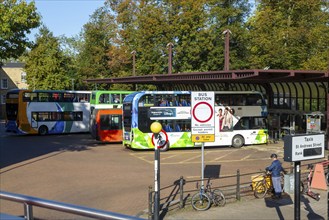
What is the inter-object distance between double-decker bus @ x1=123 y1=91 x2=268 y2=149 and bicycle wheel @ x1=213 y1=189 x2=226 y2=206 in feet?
39.6

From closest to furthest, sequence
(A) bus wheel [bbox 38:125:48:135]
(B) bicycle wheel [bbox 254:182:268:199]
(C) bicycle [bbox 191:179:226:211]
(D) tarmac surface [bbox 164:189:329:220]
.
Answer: (D) tarmac surface [bbox 164:189:329:220] < (C) bicycle [bbox 191:179:226:211] < (B) bicycle wheel [bbox 254:182:268:199] < (A) bus wheel [bbox 38:125:48:135]

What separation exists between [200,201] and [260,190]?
2.50 metres

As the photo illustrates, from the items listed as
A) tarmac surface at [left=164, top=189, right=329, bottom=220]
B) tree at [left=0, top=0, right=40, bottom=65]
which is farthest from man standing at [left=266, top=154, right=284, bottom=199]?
tree at [left=0, top=0, right=40, bottom=65]

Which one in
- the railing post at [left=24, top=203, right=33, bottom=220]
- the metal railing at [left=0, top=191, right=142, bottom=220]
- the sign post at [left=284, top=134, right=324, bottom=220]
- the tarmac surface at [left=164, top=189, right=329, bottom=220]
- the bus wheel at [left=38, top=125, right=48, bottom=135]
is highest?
the sign post at [left=284, top=134, right=324, bottom=220]

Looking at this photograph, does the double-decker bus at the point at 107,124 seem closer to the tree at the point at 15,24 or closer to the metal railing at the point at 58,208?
the tree at the point at 15,24

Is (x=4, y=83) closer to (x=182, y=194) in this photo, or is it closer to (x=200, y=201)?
(x=182, y=194)

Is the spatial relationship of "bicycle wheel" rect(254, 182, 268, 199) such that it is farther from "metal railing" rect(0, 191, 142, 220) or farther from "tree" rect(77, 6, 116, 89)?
"tree" rect(77, 6, 116, 89)

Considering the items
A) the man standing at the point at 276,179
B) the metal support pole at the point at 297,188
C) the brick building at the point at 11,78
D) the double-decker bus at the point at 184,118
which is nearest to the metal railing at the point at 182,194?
the man standing at the point at 276,179

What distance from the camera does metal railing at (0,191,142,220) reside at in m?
2.98

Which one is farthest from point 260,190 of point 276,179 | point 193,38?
point 193,38

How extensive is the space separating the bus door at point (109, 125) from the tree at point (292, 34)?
14.9 metres

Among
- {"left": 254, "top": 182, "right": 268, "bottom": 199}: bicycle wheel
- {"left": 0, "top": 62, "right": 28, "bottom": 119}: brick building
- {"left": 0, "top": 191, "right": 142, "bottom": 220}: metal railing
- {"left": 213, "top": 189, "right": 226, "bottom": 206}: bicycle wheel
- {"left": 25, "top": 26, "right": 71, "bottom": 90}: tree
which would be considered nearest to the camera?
{"left": 0, "top": 191, "right": 142, "bottom": 220}: metal railing

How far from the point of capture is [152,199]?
34.6ft

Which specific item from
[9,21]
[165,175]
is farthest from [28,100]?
[165,175]
